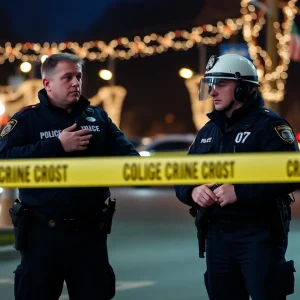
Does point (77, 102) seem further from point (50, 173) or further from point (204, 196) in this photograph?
point (204, 196)

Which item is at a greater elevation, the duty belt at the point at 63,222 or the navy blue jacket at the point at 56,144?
the navy blue jacket at the point at 56,144

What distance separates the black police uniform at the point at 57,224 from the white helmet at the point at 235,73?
0.71m

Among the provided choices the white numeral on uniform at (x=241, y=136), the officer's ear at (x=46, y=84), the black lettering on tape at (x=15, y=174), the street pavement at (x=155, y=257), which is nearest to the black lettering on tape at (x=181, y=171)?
the white numeral on uniform at (x=241, y=136)

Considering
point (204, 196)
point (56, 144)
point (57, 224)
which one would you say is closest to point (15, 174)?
point (56, 144)

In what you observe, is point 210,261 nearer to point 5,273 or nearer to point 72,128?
point 72,128

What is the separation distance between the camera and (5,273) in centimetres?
1064

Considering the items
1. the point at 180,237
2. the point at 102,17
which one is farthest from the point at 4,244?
the point at 102,17

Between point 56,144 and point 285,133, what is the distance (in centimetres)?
123

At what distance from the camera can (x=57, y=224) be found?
18.5 feet

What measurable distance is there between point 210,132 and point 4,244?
6.92 m

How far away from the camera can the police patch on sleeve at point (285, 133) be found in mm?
5520

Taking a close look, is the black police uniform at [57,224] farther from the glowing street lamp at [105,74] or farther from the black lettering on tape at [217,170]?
the glowing street lamp at [105,74]

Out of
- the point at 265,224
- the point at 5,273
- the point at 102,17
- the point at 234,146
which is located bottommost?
the point at 5,273

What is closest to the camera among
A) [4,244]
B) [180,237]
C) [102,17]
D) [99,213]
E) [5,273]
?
[99,213]
